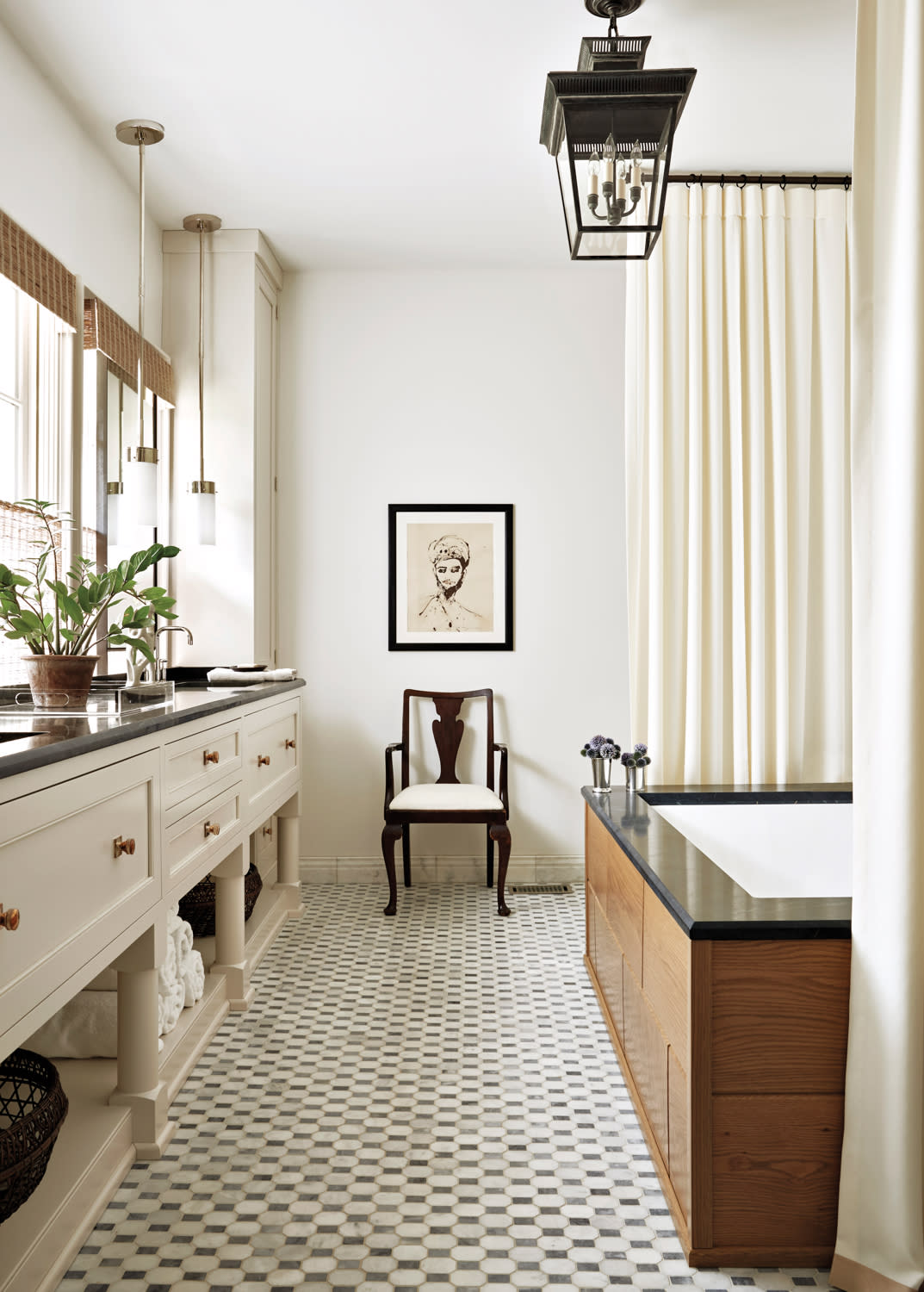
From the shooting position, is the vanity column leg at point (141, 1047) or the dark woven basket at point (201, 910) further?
the dark woven basket at point (201, 910)

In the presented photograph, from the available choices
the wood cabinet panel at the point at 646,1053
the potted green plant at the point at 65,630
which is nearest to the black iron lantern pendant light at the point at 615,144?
the potted green plant at the point at 65,630

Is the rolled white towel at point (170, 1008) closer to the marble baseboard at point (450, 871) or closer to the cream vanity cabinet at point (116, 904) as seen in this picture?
the cream vanity cabinet at point (116, 904)

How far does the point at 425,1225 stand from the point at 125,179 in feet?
11.4

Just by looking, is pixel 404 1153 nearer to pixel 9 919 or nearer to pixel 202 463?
pixel 9 919

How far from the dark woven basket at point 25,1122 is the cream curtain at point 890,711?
4.32 ft

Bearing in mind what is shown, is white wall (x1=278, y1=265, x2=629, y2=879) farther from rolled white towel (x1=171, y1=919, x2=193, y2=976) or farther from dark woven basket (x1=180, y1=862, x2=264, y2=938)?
rolled white towel (x1=171, y1=919, x2=193, y2=976)

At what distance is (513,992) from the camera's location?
3.11 meters

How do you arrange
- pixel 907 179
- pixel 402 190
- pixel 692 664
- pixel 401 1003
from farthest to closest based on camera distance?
1. pixel 402 190
2. pixel 692 664
3. pixel 401 1003
4. pixel 907 179

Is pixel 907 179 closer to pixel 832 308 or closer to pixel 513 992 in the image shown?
pixel 832 308

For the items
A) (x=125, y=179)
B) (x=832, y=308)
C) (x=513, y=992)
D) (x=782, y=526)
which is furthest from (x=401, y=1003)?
(x=125, y=179)

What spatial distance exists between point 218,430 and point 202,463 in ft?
0.80

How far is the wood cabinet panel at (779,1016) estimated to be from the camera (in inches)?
66.5

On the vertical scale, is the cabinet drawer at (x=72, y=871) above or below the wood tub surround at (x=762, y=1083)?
above

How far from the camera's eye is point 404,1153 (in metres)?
2.12
